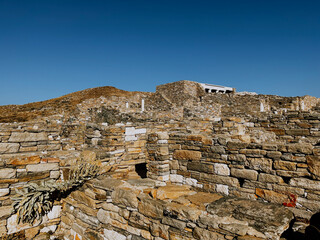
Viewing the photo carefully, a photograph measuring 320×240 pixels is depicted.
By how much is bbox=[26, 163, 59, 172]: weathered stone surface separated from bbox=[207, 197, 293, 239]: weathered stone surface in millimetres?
3338

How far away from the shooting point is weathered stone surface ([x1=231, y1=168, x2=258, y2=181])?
384cm

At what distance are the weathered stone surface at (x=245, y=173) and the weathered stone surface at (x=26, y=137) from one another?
423 centimetres

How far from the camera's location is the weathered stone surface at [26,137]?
4.85 metres

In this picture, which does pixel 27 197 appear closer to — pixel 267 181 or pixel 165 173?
pixel 165 173

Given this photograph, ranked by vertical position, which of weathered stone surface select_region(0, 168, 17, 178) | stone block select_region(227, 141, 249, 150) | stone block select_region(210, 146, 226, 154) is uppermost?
stone block select_region(227, 141, 249, 150)

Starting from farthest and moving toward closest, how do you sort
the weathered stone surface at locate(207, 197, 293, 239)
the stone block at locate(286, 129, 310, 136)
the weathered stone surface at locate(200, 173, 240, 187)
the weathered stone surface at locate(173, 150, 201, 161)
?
the stone block at locate(286, 129, 310, 136), the weathered stone surface at locate(173, 150, 201, 161), the weathered stone surface at locate(200, 173, 240, 187), the weathered stone surface at locate(207, 197, 293, 239)

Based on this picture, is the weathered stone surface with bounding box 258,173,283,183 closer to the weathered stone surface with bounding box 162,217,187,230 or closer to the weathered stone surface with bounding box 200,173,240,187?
the weathered stone surface with bounding box 200,173,240,187

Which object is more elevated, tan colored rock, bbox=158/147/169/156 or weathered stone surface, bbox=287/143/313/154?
weathered stone surface, bbox=287/143/313/154

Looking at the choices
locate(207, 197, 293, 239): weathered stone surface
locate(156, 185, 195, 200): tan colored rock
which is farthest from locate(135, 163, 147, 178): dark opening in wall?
locate(207, 197, 293, 239): weathered stone surface

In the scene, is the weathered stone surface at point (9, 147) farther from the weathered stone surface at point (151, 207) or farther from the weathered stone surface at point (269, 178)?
the weathered stone surface at point (269, 178)

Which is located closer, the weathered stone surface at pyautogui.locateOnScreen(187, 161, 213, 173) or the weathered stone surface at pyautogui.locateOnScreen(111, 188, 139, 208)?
the weathered stone surface at pyautogui.locateOnScreen(111, 188, 139, 208)

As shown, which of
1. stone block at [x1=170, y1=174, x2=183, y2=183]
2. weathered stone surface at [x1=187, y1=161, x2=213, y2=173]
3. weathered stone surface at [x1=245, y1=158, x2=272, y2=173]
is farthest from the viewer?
stone block at [x1=170, y1=174, x2=183, y2=183]

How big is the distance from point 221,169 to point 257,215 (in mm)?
1382

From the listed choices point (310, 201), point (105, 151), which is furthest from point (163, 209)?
point (105, 151)
